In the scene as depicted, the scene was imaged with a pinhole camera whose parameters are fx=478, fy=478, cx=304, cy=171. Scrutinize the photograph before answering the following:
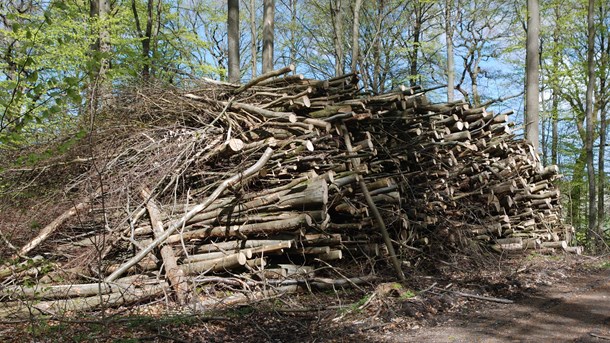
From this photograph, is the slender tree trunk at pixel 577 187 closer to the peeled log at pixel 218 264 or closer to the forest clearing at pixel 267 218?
the forest clearing at pixel 267 218

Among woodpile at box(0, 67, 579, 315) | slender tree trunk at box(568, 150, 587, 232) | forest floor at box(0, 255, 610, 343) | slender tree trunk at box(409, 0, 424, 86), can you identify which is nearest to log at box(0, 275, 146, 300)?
woodpile at box(0, 67, 579, 315)

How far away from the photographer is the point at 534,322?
15.6ft

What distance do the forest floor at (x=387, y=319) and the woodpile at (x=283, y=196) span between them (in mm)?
451

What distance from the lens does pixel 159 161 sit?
258 inches

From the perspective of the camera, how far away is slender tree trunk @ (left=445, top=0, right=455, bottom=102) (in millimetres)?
19125

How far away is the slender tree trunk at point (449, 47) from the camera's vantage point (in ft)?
62.7

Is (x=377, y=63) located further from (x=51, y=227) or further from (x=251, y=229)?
(x=51, y=227)

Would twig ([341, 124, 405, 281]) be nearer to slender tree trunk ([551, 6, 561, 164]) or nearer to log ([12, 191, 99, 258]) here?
log ([12, 191, 99, 258])

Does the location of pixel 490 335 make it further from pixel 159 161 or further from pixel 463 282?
pixel 159 161

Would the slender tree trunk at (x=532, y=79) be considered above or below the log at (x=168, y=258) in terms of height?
above

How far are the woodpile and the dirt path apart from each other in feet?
4.92

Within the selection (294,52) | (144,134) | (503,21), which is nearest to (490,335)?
(144,134)

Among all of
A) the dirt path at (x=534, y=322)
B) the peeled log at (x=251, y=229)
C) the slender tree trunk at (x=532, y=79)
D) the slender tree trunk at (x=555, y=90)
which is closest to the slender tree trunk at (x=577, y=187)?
the slender tree trunk at (x=555, y=90)

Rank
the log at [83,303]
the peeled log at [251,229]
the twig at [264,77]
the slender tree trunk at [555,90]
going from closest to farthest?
the log at [83,303] < the peeled log at [251,229] < the twig at [264,77] < the slender tree trunk at [555,90]
